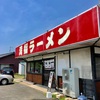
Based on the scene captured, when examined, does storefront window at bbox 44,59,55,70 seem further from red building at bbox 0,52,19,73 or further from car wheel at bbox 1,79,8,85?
red building at bbox 0,52,19,73

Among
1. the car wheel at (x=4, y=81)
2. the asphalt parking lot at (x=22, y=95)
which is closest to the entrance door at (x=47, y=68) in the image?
the asphalt parking lot at (x=22, y=95)

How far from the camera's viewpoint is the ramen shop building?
7312mm

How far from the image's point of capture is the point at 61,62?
38.0 feet

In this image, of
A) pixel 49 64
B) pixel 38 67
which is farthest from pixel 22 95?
pixel 38 67

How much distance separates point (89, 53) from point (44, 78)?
6179 millimetres

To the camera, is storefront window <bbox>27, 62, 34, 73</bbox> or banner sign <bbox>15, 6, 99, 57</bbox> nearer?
banner sign <bbox>15, 6, 99, 57</bbox>

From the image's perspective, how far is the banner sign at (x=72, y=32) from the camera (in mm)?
7088

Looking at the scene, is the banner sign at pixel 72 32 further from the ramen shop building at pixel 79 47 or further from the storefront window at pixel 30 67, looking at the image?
the storefront window at pixel 30 67

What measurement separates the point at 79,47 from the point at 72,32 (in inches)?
57.1

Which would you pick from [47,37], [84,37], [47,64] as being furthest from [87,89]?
[47,64]

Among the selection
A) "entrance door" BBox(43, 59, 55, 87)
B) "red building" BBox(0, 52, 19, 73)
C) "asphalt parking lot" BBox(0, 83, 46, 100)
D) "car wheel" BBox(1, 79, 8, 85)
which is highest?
"red building" BBox(0, 52, 19, 73)

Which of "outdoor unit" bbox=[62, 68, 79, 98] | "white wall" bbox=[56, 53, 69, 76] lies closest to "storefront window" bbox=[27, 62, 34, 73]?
"white wall" bbox=[56, 53, 69, 76]

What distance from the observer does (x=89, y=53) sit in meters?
8.88

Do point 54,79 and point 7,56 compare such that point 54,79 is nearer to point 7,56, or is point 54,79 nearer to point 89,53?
point 89,53
